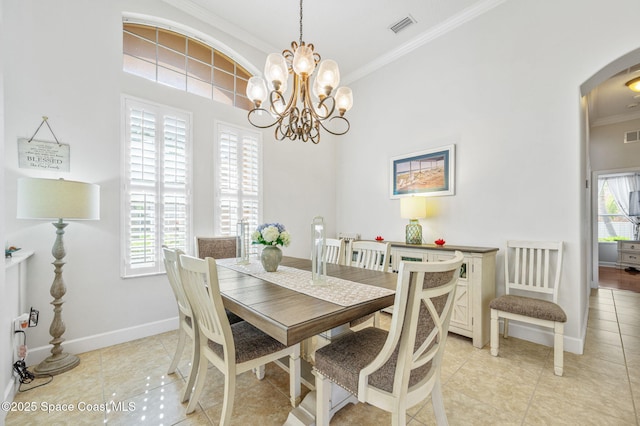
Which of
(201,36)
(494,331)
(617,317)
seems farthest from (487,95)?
(201,36)

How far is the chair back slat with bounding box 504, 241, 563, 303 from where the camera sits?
8.00 ft

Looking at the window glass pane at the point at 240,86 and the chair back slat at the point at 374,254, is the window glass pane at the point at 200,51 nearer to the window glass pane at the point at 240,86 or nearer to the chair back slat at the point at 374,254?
the window glass pane at the point at 240,86

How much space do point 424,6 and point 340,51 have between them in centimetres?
123

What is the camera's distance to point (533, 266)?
258cm

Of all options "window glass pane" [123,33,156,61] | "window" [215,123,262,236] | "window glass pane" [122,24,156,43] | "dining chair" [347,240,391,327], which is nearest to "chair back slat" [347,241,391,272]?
"dining chair" [347,240,391,327]

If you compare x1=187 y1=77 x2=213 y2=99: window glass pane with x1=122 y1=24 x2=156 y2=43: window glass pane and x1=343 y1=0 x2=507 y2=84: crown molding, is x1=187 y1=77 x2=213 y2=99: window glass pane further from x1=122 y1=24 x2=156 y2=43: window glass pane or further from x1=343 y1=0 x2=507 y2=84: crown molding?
x1=343 y1=0 x2=507 y2=84: crown molding

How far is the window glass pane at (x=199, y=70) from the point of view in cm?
319

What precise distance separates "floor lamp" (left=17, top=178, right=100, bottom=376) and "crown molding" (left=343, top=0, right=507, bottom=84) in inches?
153

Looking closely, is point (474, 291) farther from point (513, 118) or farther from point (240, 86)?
point (240, 86)

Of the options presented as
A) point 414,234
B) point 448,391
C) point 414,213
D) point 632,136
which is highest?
point 632,136

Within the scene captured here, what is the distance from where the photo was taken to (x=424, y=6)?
3.01 m

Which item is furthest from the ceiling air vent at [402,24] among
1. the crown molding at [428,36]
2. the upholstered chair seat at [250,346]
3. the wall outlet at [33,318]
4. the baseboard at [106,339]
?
the wall outlet at [33,318]

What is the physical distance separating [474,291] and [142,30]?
4.45 meters

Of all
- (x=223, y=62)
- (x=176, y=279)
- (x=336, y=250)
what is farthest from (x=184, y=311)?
(x=223, y=62)
